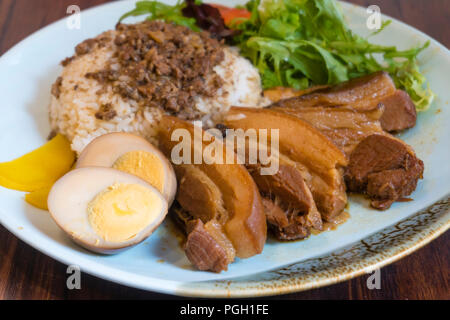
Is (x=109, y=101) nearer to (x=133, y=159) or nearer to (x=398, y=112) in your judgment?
(x=133, y=159)

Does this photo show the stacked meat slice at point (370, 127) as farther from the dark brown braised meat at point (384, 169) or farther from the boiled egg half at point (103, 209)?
the boiled egg half at point (103, 209)

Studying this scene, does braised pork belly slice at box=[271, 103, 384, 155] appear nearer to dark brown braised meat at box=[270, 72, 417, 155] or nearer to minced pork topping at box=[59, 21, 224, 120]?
dark brown braised meat at box=[270, 72, 417, 155]

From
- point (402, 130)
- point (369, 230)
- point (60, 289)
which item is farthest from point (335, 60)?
point (60, 289)

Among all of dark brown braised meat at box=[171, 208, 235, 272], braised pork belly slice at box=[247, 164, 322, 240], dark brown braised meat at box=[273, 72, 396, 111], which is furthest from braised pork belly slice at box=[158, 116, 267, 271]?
dark brown braised meat at box=[273, 72, 396, 111]

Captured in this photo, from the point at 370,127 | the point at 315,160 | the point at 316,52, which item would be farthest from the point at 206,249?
the point at 316,52

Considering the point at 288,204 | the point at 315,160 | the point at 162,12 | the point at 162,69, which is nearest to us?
the point at 288,204

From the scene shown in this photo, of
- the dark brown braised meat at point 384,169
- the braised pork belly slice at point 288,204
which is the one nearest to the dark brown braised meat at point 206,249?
the braised pork belly slice at point 288,204
